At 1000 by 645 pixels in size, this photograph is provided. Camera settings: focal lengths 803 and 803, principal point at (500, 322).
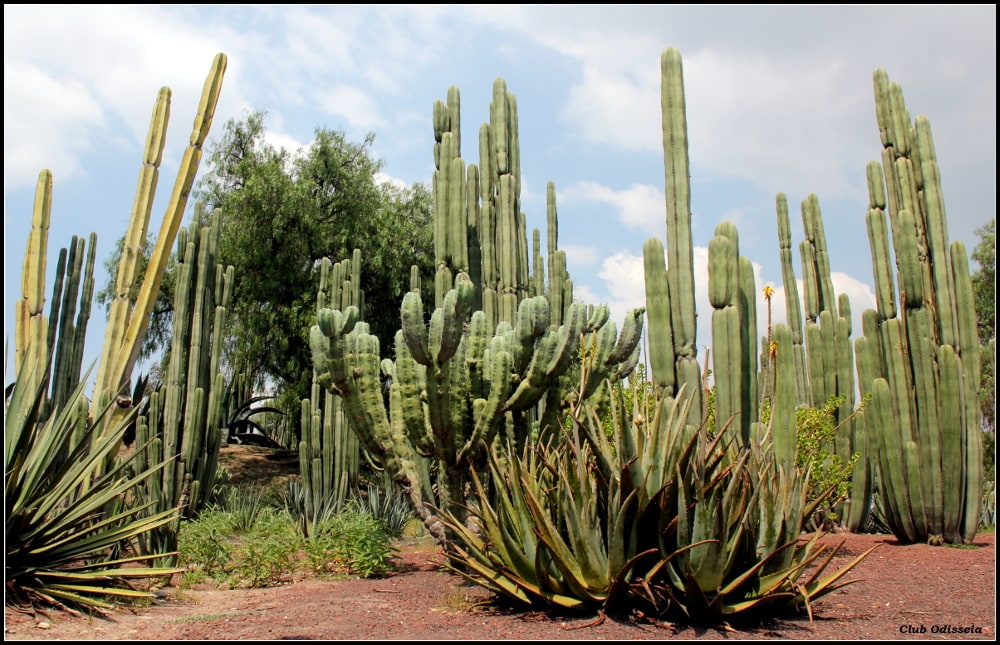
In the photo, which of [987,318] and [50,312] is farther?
[987,318]

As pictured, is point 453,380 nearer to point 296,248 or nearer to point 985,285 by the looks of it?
point 296,248

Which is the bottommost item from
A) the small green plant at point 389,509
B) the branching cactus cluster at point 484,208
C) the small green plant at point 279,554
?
the small green plant at point 279,554

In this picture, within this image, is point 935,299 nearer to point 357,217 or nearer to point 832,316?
point 832,316

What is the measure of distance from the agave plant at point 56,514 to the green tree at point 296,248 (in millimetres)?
12606

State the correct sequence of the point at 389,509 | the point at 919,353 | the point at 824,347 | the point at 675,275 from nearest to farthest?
the point at 675,275
the point at 919,353
the point at 389,509
the point at 824,347

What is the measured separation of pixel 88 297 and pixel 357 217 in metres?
7.90

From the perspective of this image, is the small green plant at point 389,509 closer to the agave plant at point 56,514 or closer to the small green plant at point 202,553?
the small green plant at point 202,553

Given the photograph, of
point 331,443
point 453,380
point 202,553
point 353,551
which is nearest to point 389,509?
point 331,443

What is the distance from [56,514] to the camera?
538 centimetres

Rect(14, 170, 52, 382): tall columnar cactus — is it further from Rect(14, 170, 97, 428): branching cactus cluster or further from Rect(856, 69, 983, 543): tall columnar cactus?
Rect(856, 69, 983, 543): tall columnar cactus

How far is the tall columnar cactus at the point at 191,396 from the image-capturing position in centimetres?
1022

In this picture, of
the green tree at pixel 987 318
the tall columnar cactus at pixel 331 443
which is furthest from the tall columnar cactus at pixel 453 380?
the green tree at pixel 987 318

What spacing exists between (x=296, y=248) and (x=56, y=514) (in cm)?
1481

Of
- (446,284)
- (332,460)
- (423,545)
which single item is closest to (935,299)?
(446,284)
